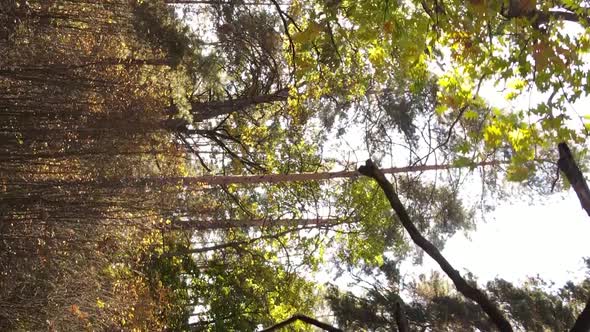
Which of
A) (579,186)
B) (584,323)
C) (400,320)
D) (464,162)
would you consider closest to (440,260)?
(400,320)

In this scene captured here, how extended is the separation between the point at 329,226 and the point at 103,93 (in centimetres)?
797

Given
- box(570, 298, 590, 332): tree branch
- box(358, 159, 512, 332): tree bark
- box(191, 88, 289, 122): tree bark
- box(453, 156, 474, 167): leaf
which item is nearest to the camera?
box(570, 298, 590, 332): tree branch

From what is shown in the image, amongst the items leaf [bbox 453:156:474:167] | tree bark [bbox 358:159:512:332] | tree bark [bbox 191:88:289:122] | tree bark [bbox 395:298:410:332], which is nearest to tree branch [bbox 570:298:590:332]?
tree bark [bbox 358:159:512:332]

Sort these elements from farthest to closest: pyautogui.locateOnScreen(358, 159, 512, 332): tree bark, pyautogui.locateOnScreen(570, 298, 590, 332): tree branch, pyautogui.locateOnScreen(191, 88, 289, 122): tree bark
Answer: pyautogui.locateOnScreen(191, 88, 289, 122): tree bark < pyautogui.locateOnScreen(358, 159, 512, 332): tree bark < pyautogui.locateOnScreen(570, 298, 590, 332): tree branch

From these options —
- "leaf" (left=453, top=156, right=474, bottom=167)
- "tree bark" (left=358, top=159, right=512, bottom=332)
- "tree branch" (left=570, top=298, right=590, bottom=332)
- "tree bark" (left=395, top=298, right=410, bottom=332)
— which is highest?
"leaf" (left=453, top=156, right=474, bottom=167)

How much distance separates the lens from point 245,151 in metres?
15.5

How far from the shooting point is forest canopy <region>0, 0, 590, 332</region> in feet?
16.3

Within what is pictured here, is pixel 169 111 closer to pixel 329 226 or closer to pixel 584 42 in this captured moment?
pixel 329 226

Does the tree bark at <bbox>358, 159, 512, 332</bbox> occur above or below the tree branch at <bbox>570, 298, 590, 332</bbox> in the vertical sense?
above

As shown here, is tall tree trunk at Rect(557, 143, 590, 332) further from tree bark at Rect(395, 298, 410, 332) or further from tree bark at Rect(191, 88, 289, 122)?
tree bark at Rect(191, 88, 289, 122)

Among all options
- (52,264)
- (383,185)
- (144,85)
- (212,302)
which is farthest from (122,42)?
(383,185)

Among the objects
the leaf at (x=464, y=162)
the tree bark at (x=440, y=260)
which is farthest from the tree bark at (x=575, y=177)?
the leaf at (x=464, y=162)

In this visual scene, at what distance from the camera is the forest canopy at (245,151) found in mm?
4965

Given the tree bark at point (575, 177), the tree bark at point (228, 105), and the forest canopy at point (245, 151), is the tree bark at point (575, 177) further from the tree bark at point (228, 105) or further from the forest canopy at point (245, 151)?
the tree bark at point (228, 105)
